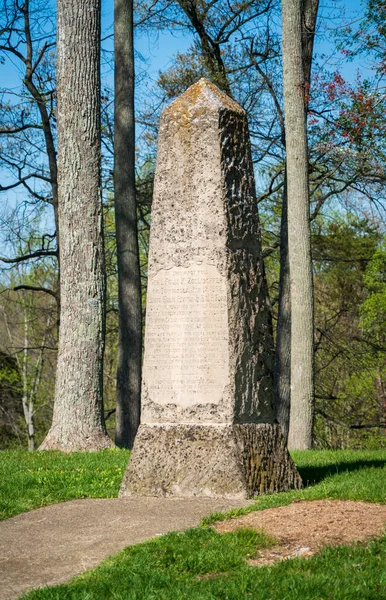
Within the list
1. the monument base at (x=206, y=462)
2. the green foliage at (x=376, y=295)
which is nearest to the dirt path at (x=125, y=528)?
the monument base at (x=206, y=462)

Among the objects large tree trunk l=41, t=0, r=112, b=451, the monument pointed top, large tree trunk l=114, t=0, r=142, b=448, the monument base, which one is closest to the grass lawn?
the monument base

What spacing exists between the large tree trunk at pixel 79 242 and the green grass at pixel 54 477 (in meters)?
1.09

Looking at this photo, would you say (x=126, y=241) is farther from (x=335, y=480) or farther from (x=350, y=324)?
(x=350, y=324)

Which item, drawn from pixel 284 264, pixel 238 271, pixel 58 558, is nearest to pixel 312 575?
pixel 58 558

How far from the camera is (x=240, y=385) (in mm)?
7352

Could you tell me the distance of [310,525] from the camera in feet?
19.1

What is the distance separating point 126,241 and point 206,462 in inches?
354

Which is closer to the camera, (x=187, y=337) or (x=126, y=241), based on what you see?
(x=187, y=337)

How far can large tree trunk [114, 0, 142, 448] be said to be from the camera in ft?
50.2

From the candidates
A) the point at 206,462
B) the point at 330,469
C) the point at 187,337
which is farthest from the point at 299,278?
the point at 206,462

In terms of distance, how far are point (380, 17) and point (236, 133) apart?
9884 mm

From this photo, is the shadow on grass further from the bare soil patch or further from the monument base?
the bare soil patch

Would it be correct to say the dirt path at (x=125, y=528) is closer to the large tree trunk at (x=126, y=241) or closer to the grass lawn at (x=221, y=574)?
the grass lawn at (x=221, y=574)

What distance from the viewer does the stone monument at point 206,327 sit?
725 centimetres
